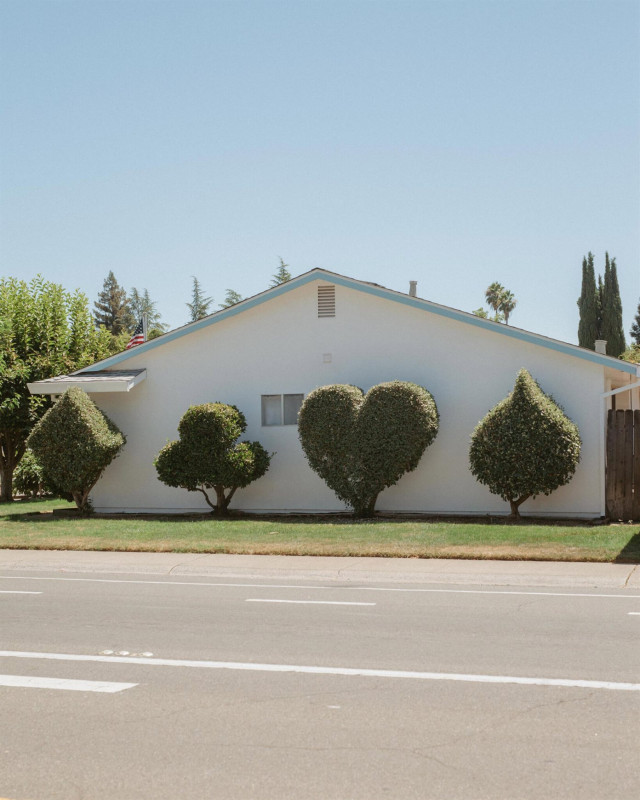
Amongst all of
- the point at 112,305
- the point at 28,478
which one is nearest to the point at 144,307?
the point at 112,305

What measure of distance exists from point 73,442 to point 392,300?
25.2ft

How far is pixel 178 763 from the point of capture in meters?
5.01

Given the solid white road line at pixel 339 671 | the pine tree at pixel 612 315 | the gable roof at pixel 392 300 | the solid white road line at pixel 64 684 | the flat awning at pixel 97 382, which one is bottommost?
the solid white road line at pixel 64 684

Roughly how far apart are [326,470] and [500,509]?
3730 millimetres

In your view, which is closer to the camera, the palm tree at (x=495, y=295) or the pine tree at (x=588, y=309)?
the pine tree at (x=588, y=309)

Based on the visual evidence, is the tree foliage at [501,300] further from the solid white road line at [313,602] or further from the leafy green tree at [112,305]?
the solid white road line at [313,602]

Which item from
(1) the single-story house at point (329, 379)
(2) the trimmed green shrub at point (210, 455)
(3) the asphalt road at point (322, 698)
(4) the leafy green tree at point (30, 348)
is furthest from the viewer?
(4) the leafy green tree at point (30, 348)

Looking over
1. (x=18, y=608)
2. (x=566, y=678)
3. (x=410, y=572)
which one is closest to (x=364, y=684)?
(x=566, y=678)

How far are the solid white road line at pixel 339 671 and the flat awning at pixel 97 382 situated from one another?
13.3m

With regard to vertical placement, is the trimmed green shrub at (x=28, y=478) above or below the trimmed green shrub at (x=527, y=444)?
below

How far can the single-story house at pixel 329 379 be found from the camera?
18625mm

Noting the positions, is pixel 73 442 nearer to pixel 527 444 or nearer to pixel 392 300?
pixel 392 300

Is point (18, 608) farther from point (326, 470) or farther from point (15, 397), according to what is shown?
point (15, 397)

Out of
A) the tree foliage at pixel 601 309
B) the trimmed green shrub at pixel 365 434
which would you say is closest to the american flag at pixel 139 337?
the trimmed green shrub at pixel 365 434
